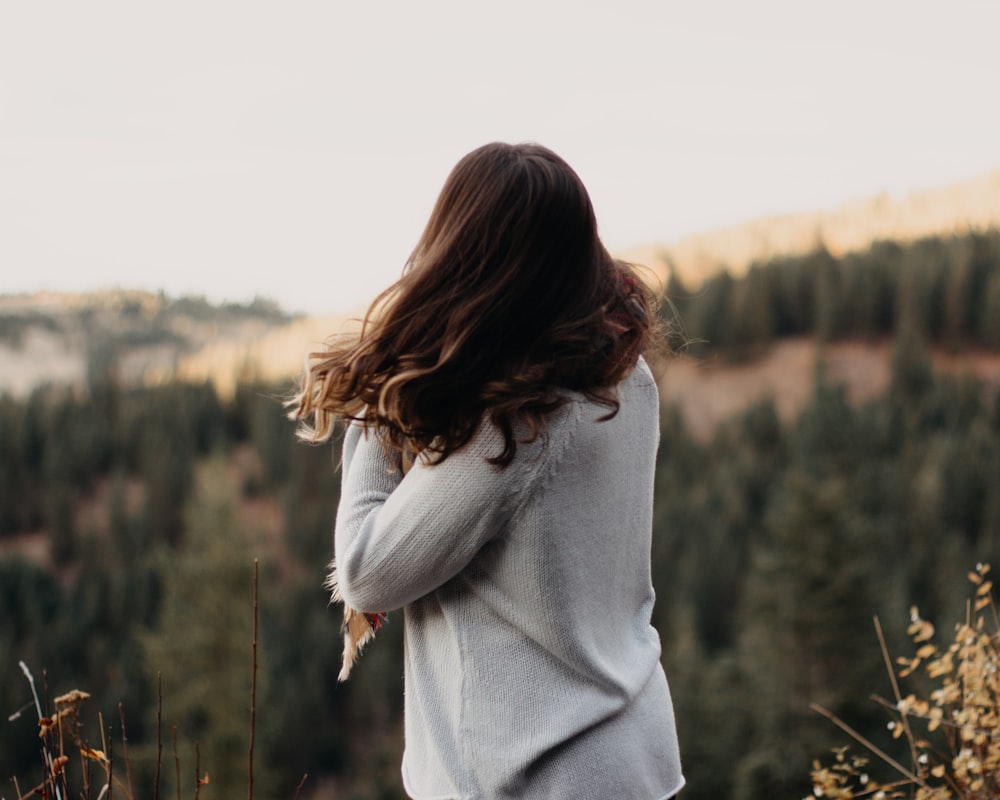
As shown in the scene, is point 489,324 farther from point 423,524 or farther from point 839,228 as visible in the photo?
point 839,228

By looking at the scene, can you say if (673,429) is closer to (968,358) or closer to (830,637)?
(968,358)

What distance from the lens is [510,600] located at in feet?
4.16

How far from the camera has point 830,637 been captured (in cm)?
1938

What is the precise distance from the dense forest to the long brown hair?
12.2 inches

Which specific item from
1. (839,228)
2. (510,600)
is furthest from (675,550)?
(839,228)

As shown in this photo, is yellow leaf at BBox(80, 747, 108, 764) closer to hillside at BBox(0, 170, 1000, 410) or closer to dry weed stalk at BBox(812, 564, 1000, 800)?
dry weed stalk at BBox(812, 564, 1000, 800)

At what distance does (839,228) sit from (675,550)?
9063cm

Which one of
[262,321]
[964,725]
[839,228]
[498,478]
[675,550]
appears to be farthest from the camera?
[262,321]

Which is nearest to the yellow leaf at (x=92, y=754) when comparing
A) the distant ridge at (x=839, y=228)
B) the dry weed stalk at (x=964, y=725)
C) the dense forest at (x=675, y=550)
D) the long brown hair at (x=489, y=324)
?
the dense forest at (x=675, y=550)

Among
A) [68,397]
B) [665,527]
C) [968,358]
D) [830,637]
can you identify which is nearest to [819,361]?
[968,358]

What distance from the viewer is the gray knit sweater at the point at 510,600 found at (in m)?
1.22

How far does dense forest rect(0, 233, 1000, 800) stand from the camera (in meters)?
19.8

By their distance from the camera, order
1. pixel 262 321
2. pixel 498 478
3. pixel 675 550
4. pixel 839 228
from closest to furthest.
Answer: pixel 498 478 < pixel 675 550 < pixel 839 228 < pixel 262 321

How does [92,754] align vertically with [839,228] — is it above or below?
above
